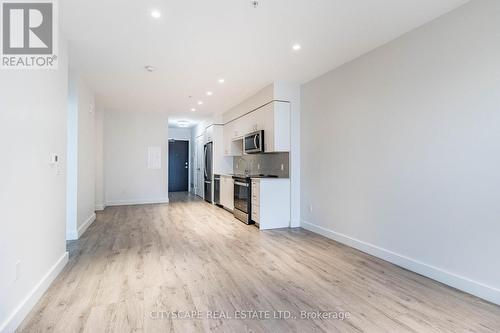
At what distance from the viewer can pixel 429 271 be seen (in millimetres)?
2826

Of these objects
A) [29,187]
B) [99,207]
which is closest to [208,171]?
[99,207]

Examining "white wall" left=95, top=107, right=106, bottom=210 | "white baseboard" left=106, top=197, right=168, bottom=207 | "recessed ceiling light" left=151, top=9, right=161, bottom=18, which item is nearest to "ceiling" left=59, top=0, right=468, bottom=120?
"recessed ceiling light" left=151, top=9, right=161, bottom=18

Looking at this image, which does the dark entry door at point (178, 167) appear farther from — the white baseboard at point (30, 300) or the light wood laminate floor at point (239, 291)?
the white baseboard at point (30, 300)

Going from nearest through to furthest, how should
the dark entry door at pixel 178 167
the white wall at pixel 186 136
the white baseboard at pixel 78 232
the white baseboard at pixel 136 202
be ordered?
the white baseboard at pixel 78 232 < the white baseboard at pixel 136 202 < the white wall at pixel 186 136 < the dark entry door at pixel 178 167

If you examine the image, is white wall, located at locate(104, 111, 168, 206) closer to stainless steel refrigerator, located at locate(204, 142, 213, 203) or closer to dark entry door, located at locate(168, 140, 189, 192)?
stainless steel refrigerator, located at locate(204, 142, 213, 203)

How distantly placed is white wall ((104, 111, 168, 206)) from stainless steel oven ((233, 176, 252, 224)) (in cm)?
320

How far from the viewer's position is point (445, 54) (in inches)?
107

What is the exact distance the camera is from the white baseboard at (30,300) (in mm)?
1833

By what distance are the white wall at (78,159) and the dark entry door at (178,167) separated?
6.36 meters

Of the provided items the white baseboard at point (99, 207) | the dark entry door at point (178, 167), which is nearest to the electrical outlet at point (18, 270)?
the white baseboard at point (99, 207)

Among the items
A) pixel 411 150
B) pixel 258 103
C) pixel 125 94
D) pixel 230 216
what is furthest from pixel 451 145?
pixel 125 94

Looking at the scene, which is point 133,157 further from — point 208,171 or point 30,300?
point 30,300

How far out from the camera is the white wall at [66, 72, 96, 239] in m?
4.23

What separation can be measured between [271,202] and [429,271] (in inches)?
103
